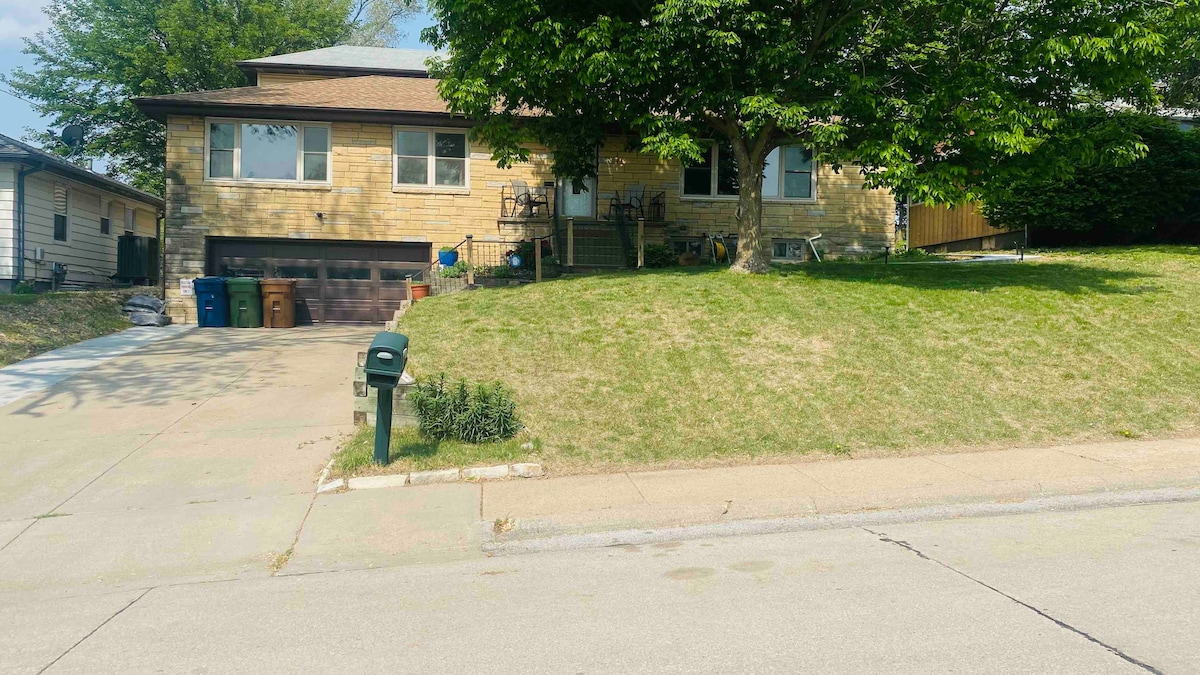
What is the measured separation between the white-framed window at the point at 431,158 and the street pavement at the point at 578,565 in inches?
444

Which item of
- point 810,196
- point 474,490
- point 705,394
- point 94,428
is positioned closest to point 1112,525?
point 705,394

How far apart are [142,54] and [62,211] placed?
1122 centimetres

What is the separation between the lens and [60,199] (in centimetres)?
2150

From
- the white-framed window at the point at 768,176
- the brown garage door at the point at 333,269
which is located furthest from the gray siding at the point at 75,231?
the white-framed window at the point at 768,176

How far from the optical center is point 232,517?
6.78 meters

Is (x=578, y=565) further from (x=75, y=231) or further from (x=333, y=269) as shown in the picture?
(x=75, y=231)

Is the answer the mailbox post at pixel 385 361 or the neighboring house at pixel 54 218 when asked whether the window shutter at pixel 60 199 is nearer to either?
the neighboring house at pixel 54 218

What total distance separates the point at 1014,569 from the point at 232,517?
19.4 feet

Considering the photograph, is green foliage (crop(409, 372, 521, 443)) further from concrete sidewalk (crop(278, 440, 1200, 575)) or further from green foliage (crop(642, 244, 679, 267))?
green foliage (crop(642, 244, 679, 267))

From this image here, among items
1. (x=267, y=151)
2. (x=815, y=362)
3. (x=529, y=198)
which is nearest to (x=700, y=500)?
(x=815, y=362)

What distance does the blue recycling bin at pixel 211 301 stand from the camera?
18.1 metres

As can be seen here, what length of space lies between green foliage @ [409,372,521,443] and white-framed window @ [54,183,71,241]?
1794cm

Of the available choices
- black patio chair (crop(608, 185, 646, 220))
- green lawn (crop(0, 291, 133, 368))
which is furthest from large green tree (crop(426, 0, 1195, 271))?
green lawn (crop(0, 291, 133, 368))

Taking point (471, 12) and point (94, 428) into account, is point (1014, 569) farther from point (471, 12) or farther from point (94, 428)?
point (471, 12)
